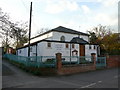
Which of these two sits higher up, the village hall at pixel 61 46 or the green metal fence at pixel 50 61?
the village hall at pixel 61 46

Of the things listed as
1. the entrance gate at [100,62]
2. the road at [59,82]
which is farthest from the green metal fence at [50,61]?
the road at [59,82]

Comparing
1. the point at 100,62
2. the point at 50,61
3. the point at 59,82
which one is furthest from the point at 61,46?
the point at 59,82

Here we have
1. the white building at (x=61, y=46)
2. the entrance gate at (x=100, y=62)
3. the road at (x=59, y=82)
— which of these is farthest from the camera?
the white building at (x=61, y=46)

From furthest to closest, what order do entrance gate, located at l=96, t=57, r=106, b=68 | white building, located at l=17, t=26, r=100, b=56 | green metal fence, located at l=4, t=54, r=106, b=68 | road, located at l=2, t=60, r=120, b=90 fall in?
white building, located at l=17, t=26, r=100, b=56 < entrance gate, located at l=96, t=57, r=106, b=68 < green metal fence, located at l=4, t=54, r=106, b=68 < road, located at l=2, t=60, r=120, b=90

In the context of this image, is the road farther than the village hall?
No

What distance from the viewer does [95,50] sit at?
31781mm

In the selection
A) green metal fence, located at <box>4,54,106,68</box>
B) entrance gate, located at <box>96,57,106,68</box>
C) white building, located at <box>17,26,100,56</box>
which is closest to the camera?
green metal fence, located at <box>4,54,106,68</box>

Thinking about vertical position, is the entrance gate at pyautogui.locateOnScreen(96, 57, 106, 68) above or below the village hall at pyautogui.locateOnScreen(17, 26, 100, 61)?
below

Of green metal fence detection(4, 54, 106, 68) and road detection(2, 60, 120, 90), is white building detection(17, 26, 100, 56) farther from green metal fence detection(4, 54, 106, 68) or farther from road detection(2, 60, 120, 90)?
road detection(2, 60, 120, 90)

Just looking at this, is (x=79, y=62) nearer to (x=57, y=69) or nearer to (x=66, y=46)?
(x=57, y=69)

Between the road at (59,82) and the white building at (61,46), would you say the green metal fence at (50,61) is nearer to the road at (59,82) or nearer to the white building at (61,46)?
the road at (59,82)

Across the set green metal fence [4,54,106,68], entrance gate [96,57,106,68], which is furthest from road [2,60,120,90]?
entrance gate [96,57,106,68]

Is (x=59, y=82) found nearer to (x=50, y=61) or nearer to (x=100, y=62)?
(x=50, y=61)

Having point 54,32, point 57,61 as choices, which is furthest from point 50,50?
point 57,61
